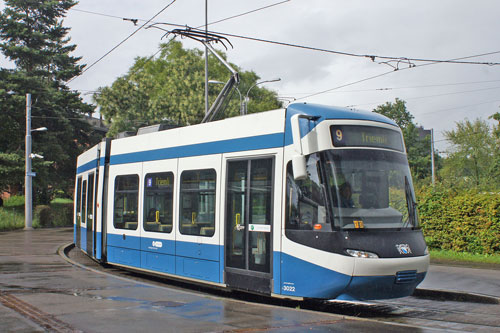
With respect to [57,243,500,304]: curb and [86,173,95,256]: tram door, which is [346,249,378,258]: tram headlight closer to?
[57,243,500,304]: curb

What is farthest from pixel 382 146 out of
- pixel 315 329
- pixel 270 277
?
pixel 315 329

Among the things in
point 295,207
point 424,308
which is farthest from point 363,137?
point 424,308

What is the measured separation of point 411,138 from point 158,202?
69403mm

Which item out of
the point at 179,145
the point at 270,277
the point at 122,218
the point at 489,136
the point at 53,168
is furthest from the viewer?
the point at 489,136

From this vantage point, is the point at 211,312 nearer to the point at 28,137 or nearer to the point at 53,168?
the point at 28,137

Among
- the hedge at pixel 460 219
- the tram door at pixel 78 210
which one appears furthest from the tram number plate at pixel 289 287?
the tram door at pixel 78 210

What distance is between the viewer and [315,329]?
7.25 m

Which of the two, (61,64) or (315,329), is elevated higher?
(61,64)

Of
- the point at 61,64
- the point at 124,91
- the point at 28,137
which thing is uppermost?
the point at 61,64

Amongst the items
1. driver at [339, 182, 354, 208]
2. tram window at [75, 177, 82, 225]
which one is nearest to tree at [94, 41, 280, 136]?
tram window at [75, 177, 82, 225]

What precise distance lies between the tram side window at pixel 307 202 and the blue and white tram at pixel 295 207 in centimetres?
2

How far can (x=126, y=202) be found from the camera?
1341 cm

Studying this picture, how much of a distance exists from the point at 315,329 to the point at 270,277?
1.92 meters

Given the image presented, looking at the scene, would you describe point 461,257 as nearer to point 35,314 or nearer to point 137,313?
point 137,313
